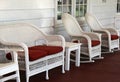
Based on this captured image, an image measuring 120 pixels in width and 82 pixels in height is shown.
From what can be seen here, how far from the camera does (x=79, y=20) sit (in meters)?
6.46

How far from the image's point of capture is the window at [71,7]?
221 inches

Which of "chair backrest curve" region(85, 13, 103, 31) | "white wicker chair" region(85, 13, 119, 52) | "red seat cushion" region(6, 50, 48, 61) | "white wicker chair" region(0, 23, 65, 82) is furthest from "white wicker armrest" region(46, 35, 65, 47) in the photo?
"chair backrest curve" region(85, 13, 103, 31)

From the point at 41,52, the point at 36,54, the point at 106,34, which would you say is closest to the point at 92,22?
the point at 106,34

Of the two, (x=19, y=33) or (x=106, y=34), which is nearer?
(x=19, y=33)

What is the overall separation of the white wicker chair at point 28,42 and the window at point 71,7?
3.48 ft

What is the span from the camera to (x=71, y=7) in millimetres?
6051

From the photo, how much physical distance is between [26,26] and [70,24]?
142 centimetres

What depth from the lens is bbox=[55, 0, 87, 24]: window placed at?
5.62 meters

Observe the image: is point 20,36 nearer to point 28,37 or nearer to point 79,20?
point 28,37

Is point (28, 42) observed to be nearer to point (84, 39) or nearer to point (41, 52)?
point (41, 52)

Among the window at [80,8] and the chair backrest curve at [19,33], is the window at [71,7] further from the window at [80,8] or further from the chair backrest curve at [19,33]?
the chair backrest curve at [19,33]

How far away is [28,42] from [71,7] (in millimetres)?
1995

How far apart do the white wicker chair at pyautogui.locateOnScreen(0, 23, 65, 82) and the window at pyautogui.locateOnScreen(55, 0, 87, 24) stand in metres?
1.06

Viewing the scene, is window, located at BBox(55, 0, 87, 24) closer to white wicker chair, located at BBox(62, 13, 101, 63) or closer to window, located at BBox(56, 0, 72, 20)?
window, located at BBox(56, 0, 72, 20)
